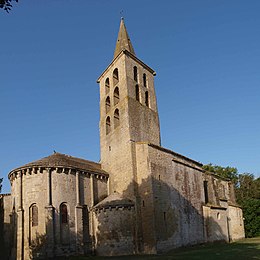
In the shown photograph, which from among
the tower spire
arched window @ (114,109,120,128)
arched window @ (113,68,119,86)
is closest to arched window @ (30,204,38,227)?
arched window @ (114,109,120,128)

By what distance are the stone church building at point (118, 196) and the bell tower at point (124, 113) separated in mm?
92

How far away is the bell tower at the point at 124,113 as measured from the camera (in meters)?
28.9

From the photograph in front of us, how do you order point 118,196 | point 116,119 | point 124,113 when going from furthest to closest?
point 116,119
point 124,113
point 118,196

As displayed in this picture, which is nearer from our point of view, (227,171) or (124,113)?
(124,113)

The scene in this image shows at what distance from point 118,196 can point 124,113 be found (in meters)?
7.63

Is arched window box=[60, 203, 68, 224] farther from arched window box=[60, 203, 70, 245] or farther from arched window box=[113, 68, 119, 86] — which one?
arched window box=[113, 68, 119, 86]

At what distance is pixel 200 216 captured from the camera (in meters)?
31.8

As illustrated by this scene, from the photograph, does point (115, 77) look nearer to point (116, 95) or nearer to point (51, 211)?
point (116, 95)

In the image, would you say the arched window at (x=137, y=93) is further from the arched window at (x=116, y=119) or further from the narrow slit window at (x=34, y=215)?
the narrow slit window at (x=34, y=215)

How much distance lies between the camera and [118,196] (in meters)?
27.2

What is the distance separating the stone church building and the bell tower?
92 millimetres

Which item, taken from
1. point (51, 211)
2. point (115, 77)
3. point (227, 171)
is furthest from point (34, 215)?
point (227, 171)

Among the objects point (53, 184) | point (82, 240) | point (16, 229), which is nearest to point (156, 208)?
→ point (82, 240)

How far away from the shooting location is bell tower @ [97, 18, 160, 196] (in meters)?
28.9
